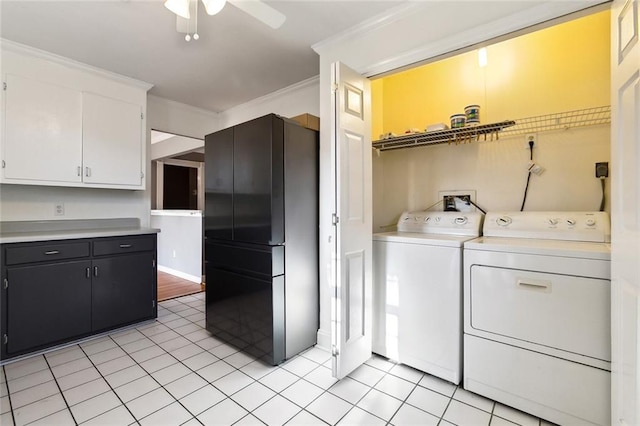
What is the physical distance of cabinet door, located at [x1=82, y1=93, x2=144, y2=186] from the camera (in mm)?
2703

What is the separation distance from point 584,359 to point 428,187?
1524mm

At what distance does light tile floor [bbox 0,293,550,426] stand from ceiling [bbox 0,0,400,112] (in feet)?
8.01

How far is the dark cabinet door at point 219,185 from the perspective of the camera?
2.44 meters

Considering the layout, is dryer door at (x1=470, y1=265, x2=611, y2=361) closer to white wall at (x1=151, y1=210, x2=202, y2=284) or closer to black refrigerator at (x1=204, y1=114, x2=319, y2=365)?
black refrigerator at (x1=204, y1=114, x2=319, y2=365)

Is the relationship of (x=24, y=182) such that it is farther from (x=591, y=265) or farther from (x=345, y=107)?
(x=591, y=265)

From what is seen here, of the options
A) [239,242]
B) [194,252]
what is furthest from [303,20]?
[194,252]

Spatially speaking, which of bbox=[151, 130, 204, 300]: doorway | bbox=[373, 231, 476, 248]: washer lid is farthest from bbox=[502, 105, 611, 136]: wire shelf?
bbox=[151, 130, 204, 300]: doorway

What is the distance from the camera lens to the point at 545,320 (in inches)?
59.6

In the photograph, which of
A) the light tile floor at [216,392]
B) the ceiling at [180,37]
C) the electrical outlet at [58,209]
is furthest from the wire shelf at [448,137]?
the electrical outlet at [58,209]

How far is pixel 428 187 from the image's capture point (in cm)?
257

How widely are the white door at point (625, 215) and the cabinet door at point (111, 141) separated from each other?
3.61 m

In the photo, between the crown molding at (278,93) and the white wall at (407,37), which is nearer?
the white wall at (407,37)

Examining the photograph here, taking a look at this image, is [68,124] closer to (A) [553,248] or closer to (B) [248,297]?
(B) [248,297]

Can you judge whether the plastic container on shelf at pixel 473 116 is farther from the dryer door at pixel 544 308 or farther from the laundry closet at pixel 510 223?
the dryer door at pixel 544 308
